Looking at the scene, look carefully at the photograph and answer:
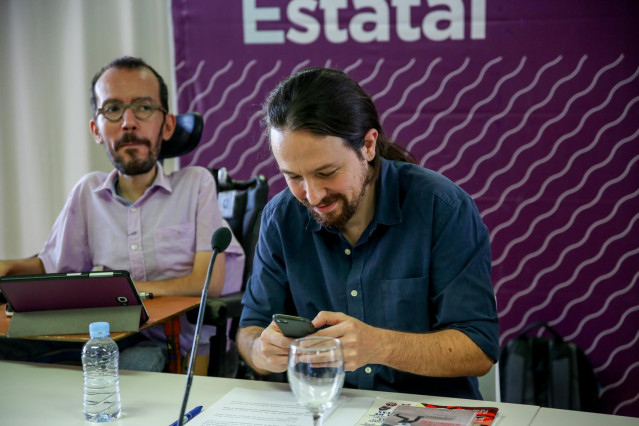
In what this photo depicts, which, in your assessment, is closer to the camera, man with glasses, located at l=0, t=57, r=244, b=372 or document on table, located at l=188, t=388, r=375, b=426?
document on table, located at l=188, t=388, r=375, b=426

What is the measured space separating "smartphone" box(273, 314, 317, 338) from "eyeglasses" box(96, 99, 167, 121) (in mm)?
1348

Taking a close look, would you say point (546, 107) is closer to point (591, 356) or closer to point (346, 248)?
point (591, 356)

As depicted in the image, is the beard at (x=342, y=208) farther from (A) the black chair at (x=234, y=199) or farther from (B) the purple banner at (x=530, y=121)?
(B) the purple banner at (x=530, y=121)

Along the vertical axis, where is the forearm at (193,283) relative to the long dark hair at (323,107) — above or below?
below

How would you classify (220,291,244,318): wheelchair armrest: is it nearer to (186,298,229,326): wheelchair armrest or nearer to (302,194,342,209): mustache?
(186,298,229,326): wheelchair armrest

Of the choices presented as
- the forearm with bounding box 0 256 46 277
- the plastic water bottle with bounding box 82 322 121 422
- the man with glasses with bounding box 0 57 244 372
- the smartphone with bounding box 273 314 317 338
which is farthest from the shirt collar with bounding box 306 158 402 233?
the forearm with bounding box 0 256 46 277

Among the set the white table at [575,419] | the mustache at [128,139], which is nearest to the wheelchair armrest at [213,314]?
the mustache at [128,139]

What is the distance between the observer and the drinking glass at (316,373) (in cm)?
111

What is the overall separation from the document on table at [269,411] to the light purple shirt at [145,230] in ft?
3.34

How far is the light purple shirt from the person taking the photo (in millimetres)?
2537

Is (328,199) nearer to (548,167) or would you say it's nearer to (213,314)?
(213,314)

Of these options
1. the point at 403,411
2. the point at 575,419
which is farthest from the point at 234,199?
the point at 575,419

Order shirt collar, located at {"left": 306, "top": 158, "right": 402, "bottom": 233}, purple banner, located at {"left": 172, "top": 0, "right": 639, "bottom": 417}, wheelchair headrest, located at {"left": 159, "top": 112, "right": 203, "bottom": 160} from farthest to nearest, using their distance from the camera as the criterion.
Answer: purple banner, located at {"left": 172, "top": 0, "right": 639, "bottom": 417}
wheelchair headrest, located at {"left": 159, "top": 112, "right": 203, "bottom": 160}
shirt collar, located at {"left": 306, "top": 158, "right": 402, "bottom": 233}

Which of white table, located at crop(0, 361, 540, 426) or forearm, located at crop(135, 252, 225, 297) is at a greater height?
forearm, located at crop(135, 252, 225, 297)
